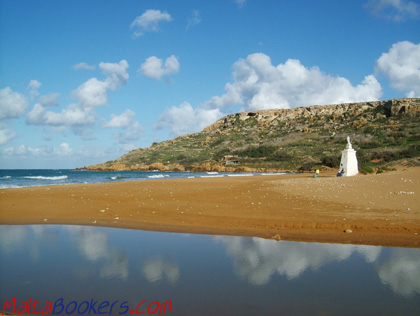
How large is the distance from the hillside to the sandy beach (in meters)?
17.0

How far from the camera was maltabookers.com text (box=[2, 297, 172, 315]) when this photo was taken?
4.09 meters

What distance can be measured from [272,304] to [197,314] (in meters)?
0.99

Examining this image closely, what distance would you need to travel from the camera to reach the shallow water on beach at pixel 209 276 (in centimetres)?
429

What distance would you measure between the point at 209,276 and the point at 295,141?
224ft

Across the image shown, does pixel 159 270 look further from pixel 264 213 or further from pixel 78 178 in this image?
pixel 78 178

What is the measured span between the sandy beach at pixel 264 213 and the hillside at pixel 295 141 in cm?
1703

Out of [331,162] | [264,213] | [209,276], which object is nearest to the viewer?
[209,276]

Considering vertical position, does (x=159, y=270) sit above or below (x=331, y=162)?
below

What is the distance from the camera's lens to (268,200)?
43.4 ft

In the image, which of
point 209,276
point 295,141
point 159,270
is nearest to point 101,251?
point 159,270

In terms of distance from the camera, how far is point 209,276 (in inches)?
211

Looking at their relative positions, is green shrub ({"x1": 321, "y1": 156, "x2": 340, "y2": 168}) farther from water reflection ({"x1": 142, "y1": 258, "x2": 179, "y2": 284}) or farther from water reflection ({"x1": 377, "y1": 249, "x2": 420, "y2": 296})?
water reflection ({"x1": 142, "y1": 258, "x2": 179, "y2": 284})

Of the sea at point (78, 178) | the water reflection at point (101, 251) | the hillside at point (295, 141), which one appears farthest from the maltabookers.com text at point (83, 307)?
the hillside at point (295, 141)

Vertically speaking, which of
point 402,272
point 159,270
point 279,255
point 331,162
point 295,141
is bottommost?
point 402,272
